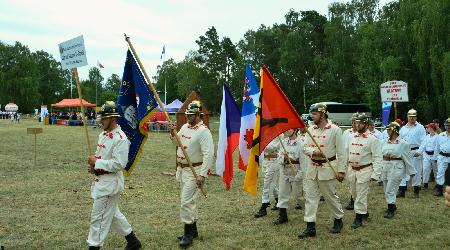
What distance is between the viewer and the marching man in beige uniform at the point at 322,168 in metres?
8.48

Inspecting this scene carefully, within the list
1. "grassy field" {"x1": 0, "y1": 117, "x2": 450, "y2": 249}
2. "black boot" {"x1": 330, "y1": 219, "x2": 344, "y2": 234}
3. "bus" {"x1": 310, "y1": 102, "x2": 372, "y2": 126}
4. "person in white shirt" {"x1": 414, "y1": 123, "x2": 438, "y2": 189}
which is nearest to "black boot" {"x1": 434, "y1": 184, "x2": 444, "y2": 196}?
"grassy field" {"x1": 0, "y1": 117, "x2": 450, "y2": 249}

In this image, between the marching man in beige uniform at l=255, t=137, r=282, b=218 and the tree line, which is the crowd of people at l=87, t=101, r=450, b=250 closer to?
the marching man in beige uniform at l=255, t=137, r=282, b=218

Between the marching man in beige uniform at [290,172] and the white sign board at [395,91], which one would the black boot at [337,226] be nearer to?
the marching man in beige uniform at [290,172]

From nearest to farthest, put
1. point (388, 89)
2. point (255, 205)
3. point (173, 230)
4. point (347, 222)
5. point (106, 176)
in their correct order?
point (106, 176) < point (173, 230) < point (347, 222) < point (255, 205) < point (388, 89)

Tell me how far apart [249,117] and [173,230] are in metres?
3.32

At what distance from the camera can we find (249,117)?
10.6 metres

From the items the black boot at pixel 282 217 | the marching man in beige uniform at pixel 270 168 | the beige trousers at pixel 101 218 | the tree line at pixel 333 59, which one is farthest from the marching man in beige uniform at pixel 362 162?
the tree line at pixel 333 59

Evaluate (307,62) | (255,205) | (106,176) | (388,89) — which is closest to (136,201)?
(255,205)

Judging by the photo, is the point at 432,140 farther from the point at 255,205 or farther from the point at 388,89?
the point at 255,205

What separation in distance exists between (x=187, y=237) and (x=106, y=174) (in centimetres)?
196

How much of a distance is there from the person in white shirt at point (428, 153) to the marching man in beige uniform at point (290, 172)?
559cm

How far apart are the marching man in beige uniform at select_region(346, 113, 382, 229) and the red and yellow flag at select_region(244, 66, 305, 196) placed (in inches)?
70.1

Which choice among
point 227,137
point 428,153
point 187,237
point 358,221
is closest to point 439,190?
point 428,153

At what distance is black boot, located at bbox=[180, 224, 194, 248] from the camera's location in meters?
7.70
